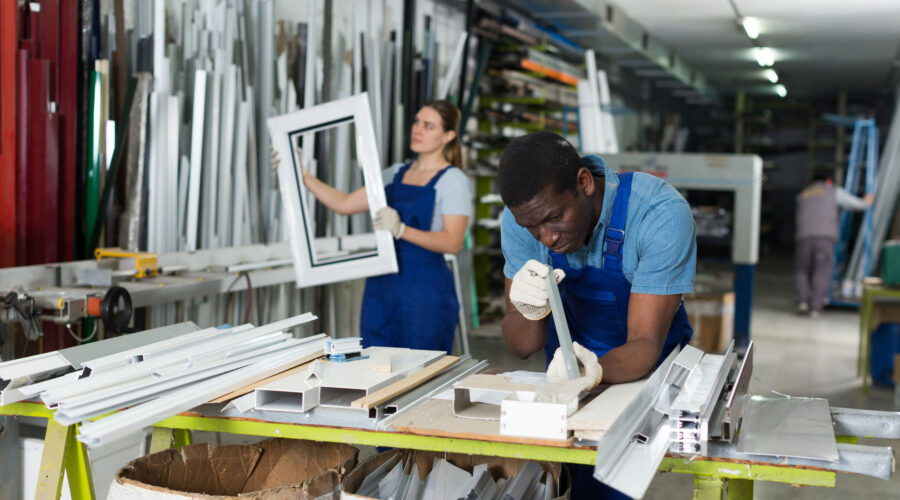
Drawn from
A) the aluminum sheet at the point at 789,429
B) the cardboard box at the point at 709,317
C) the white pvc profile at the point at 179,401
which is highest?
the white pvc profile at the point at 179,401

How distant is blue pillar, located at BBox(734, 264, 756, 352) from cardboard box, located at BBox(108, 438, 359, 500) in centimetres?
494

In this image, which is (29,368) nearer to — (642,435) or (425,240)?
(642,435)

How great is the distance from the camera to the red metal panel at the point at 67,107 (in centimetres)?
291

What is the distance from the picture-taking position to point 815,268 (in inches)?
344

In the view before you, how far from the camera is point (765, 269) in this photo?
44.4 ft

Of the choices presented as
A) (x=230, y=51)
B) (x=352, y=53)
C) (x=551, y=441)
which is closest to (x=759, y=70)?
(x=352, y=53)

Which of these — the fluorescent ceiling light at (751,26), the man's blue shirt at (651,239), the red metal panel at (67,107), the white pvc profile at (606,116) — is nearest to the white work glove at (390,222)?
the red metal panel at (67,107)

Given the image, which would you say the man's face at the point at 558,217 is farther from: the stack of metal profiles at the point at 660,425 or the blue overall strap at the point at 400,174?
the blue overall strap at the point at 400,174

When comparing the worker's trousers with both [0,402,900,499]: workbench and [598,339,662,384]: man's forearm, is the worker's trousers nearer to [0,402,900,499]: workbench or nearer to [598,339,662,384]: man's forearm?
[0,402,900,499]: workbench

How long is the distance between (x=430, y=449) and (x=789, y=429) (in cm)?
72

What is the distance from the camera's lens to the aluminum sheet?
4.80 feet

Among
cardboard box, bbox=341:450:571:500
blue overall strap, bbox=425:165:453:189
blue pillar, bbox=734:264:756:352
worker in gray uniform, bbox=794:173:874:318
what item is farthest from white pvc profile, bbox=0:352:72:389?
worker in gray uniform, bbox=794:173:874:318

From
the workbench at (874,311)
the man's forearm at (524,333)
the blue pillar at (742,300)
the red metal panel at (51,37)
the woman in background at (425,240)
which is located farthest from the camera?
the blue pillar at (742,300)

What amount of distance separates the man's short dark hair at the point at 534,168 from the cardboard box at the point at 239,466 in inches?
28.7
